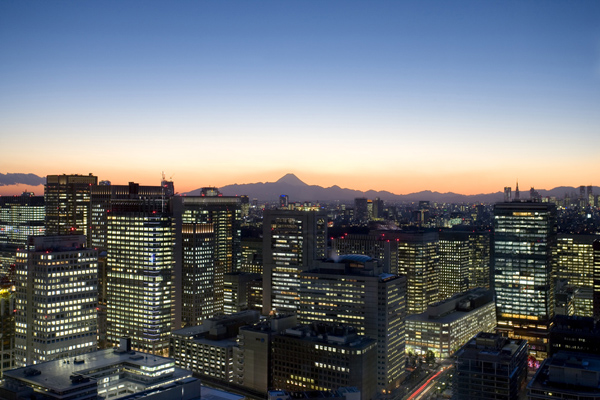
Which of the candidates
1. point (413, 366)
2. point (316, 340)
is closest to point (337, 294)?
point (316, 340)

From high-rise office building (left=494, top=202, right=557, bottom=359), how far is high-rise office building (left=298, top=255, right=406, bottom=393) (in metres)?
56.7

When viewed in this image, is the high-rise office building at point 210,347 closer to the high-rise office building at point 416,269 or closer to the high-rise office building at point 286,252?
the high-rise office building at point 286,252

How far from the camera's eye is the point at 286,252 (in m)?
161

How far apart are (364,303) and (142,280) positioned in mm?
60395

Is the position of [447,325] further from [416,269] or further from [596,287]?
[596,287]

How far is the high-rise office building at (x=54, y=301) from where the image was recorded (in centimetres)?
10506

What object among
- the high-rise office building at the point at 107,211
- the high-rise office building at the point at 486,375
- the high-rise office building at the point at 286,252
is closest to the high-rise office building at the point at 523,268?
the high-rise office building at the point at 286,252

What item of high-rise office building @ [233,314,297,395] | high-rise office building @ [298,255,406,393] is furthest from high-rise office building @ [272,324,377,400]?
high-rise office building @ [298,255,406,393]

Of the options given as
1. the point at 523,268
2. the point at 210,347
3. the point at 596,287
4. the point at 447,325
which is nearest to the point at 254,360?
the point at 210,347

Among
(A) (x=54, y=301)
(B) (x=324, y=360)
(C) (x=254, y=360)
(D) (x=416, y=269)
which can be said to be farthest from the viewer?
(D) (x=416, y=269)

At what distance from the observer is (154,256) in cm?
14462

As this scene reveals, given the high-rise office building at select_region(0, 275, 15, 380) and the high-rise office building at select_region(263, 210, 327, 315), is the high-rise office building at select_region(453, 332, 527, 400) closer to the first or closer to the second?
the high-rise office building at select_region(263, 210, 327, 315)

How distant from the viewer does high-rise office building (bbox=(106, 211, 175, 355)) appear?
14312cm

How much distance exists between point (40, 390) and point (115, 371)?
1247 centimetres
